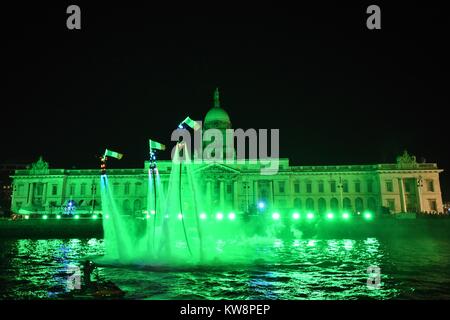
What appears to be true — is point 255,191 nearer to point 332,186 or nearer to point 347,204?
point 332,186

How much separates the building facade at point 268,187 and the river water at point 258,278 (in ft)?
176

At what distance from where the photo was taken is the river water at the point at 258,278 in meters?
14.1

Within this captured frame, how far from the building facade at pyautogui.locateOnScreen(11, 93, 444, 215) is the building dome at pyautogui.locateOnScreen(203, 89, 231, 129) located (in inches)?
577

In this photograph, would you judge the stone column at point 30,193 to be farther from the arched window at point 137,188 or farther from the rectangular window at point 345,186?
the rectangular window at point 345,186

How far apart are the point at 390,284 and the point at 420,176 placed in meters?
70.5

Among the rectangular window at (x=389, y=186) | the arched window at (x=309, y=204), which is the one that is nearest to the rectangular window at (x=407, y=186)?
the rectangular window at (x=389, y=186)

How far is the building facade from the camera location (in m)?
77.9

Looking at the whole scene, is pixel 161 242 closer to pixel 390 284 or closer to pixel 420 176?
pixel 390 284

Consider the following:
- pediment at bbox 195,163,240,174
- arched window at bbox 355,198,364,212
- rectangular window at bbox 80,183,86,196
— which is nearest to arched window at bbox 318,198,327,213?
arched window at bbox 355,198,364,212

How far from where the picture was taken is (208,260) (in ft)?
72.8

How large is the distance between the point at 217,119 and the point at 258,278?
3028 inches

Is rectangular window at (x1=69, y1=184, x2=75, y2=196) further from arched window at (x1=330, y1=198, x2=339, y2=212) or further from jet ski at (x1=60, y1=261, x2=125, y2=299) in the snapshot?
jet ski at (x1=60, y1=261, x2=125, y2=299)
